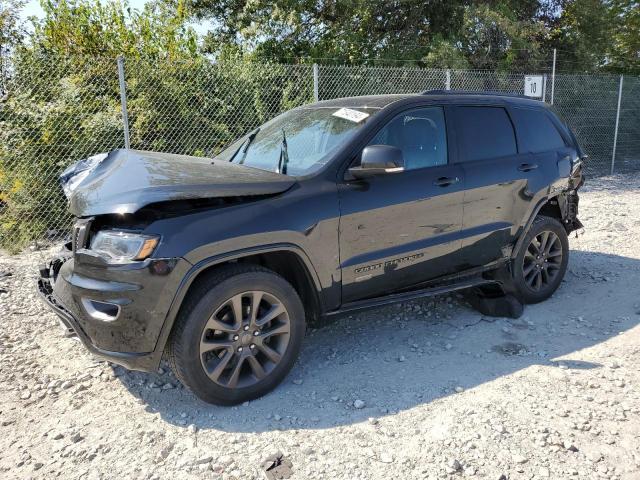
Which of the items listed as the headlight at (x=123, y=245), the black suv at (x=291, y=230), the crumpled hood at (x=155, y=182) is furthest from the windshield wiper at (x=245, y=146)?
the headlight at (x=123, y=245)

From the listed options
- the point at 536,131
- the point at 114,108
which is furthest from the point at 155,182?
the point at 114,108

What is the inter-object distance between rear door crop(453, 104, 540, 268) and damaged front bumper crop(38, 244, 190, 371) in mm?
2325

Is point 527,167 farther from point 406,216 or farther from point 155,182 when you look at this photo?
point 155,182

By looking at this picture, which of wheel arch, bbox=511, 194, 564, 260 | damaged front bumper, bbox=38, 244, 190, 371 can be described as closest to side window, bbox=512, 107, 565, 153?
wheel arch, bbox=511, 194, 564, 260

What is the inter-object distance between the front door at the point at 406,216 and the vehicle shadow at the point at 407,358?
0.53 meters

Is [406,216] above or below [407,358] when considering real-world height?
above

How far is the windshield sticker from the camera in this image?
12.4ft

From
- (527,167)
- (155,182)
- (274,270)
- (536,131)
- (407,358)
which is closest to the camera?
(155,182)

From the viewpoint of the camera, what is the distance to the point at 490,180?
4234mm

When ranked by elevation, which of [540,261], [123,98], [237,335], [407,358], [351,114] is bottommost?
[407,358]

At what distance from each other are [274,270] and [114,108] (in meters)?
5.14

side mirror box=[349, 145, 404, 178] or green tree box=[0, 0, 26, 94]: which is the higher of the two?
green tree box=[0, 0, 26, 94]

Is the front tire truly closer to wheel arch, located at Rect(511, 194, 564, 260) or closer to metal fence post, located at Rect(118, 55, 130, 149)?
wheel arch, located at Rect(511, 194, 564, 260)

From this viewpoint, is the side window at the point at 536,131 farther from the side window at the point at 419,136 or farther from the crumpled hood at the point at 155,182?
the crumpled hood at the point at 155,182
